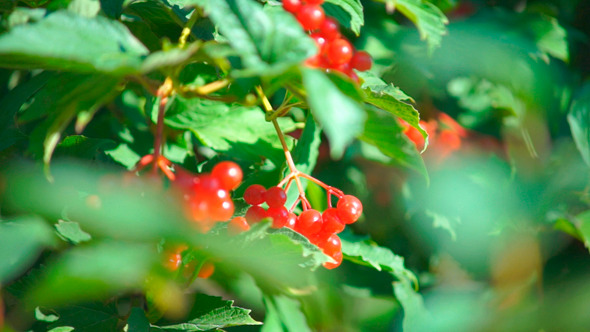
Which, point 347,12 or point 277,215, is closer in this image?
point 277,215

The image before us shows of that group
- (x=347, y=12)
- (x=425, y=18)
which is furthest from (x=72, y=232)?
(x=425, y=18)

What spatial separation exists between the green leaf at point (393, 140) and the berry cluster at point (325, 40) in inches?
3.6

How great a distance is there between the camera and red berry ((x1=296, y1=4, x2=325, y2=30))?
714 mm

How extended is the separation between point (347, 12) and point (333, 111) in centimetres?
45

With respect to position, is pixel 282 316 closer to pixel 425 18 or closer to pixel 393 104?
pixel 393 104

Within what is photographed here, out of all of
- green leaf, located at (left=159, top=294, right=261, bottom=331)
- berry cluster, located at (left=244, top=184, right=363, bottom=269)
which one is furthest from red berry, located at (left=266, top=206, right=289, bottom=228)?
green leaf, located at (left=159, top=294, right=261, bottom=331)

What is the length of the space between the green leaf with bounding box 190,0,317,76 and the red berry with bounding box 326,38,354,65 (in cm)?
17

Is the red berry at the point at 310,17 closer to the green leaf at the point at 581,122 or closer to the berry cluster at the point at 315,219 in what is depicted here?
the berry cluster at the point at 315,219

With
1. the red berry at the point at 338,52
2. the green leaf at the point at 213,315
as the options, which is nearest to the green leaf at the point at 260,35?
the red berry at the point at 338,52

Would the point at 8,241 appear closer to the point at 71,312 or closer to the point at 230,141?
the point at 71,312

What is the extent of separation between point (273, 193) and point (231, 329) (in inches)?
15.7

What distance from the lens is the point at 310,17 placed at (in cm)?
71

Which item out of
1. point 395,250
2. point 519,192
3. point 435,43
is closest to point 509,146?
point 519,192

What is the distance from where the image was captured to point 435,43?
911 millimetres
